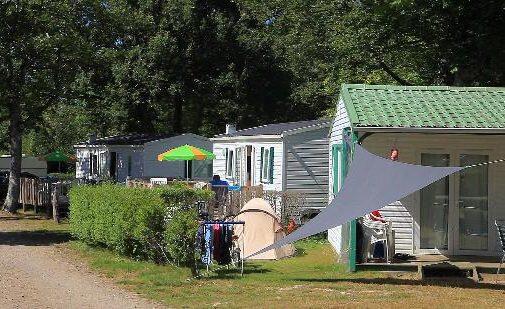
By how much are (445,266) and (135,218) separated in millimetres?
5959

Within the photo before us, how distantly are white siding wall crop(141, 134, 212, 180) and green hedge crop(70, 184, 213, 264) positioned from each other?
44.0ft

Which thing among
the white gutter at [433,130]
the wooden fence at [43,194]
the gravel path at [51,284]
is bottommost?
the gravel path at [51,284]

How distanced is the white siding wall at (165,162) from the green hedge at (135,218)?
13.4 metres

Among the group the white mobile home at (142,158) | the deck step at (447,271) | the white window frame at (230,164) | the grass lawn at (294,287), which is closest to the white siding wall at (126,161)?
the white mobile home at (142,158)

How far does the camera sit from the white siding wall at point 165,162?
32125 mm

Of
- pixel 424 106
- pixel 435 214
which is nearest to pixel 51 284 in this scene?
pixel 435 214

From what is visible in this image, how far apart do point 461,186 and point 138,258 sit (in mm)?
6712

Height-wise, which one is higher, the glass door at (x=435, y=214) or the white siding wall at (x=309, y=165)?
the white siding wall at (x=309, y=165)

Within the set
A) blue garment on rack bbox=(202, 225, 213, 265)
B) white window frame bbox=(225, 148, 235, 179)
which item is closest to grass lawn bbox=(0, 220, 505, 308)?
blue garment on rack bbox=(202, 225, 213, 265)

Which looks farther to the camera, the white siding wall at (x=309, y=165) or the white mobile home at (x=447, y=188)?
the white siding wall at (x=309, y=165)

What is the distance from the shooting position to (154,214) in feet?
45.7

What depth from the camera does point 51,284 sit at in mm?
12492

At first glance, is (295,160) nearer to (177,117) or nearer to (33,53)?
(33,53)

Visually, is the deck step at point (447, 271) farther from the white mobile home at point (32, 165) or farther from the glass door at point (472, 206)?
the white mobile home at point (32, 165)
